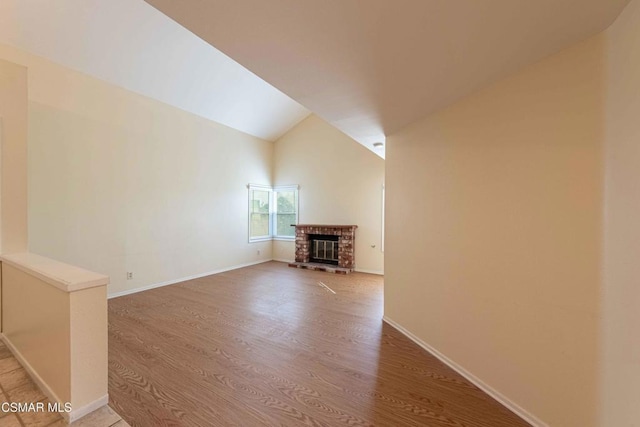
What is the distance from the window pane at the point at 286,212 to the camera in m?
6.99

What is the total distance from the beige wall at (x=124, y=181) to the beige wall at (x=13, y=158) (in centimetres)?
98

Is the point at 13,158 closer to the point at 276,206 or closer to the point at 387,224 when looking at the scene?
the point at 387,224

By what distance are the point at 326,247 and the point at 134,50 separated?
16.6 ft

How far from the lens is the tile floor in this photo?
4.83 ft

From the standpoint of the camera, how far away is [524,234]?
1655 mm

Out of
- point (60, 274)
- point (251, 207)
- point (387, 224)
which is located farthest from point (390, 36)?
point (251, 207)

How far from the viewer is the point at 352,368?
7.16ft

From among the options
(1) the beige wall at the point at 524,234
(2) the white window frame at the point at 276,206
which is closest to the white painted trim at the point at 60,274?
(1) the beige wall at the point at 524,234

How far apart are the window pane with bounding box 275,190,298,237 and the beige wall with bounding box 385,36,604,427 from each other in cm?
476

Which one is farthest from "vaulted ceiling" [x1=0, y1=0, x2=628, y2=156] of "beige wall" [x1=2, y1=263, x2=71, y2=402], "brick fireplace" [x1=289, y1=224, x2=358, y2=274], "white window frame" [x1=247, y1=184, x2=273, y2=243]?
"white window frame" [x1=247, y1=184, x2=273, y2=243]

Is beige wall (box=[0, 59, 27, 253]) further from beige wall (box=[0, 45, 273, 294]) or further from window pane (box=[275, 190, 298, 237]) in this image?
window pane (box=[275, 190, 298, 237])

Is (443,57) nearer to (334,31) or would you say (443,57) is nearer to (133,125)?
(334,31)

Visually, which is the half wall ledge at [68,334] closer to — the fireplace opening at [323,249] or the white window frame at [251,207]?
the white window frame at [251,207]

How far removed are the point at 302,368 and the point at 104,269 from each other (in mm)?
3553
